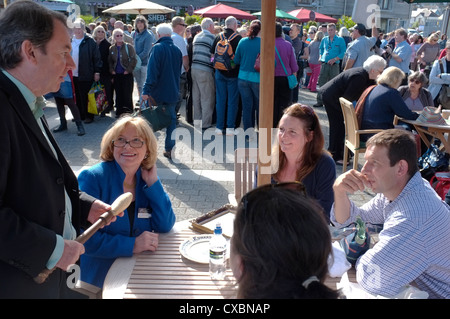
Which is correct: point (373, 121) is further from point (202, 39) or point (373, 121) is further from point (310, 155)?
point (202, 39)

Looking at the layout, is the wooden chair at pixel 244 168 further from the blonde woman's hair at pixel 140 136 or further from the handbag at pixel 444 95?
the handbag at pixel 444 95

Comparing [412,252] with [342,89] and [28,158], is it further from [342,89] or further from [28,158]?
[342,89]

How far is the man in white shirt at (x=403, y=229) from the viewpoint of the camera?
178cm

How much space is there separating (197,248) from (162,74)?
14.0 ft

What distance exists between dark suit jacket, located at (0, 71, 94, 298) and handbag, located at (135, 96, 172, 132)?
12.2 feet

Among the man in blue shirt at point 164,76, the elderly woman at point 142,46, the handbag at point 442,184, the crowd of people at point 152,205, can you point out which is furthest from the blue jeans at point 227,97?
the crowd of people at point 152,205

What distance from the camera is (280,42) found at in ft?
22.2

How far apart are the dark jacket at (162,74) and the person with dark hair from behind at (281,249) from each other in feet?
16.8

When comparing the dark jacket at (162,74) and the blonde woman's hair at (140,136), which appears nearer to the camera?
the blonde woman's hair at (140,136)

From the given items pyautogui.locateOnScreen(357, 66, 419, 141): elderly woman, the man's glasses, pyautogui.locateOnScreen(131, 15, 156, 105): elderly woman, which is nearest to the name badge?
the man's glasses

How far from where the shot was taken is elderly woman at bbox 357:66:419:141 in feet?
17.2

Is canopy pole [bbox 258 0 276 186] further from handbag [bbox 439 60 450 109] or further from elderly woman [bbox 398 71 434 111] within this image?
handbag [bbox 439 60 450 109]

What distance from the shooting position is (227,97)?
24.6 feet
